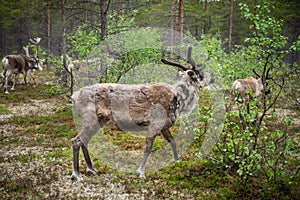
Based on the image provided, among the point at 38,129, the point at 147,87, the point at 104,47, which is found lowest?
the point at 38,129

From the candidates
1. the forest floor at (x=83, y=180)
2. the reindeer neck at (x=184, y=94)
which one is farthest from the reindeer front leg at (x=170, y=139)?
the reindeer neck at (x=184, y=94)

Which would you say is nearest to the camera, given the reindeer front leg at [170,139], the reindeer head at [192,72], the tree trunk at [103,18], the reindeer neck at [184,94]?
the reindeer head at [192,72]

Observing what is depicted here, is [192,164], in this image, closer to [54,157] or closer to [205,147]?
[205,147]

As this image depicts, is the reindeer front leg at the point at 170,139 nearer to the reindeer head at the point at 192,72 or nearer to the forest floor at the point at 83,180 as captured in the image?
the forest floor at the point at 83,180

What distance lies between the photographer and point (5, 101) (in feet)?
44.5

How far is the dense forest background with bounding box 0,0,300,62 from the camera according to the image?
10.4 meters

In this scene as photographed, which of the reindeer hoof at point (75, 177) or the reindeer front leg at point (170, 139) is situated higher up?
the reindeer front leg at point (170, 139)

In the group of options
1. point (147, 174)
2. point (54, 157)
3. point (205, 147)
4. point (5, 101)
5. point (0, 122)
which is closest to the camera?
point (147, 174)

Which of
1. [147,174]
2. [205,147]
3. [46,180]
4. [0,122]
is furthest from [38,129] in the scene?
[205,147]

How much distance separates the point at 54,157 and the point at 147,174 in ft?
8.62

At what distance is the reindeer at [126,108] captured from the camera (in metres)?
6.09

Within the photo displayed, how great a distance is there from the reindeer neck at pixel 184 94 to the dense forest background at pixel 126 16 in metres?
4.29

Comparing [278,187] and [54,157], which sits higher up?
[278,187]

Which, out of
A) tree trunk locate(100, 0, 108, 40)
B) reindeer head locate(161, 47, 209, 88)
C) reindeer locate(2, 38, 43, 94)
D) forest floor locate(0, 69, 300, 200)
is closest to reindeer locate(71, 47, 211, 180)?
reindeer head locate(161, 47, 209, 88)
